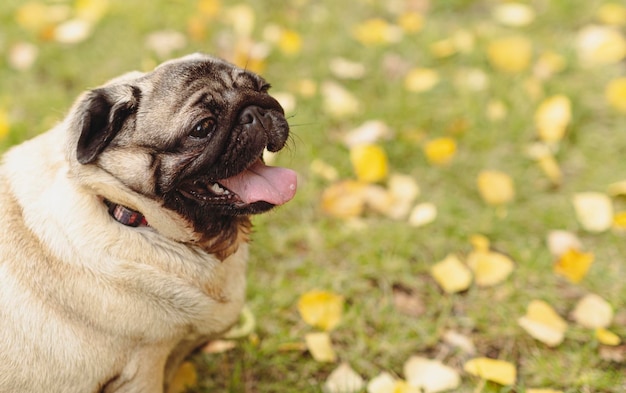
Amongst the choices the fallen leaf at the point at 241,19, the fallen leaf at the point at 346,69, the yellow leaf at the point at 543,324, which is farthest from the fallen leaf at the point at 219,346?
the fallen leaf at the point at 241,19

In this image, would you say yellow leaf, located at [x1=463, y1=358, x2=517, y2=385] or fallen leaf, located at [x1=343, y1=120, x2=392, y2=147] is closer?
yellow leaf, located at [x1=463, y1=358, x2=517, y2=385]

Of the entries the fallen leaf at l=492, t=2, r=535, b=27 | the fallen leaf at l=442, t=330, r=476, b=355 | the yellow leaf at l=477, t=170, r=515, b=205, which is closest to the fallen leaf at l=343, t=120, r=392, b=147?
the yellow leaf at l=477, t=170, r=515, b=205

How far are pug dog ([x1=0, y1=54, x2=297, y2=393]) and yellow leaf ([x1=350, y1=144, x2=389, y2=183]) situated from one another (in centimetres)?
144

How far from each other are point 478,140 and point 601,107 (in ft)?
2.91

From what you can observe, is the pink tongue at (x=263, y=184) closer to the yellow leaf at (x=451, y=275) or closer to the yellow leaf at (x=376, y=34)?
the yellow leaf at (x=451, y=275)

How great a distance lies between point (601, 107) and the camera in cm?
429

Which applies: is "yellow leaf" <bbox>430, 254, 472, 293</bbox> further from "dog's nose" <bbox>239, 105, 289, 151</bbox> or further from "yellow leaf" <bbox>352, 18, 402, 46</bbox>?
"yellow leaf" <bbox>352, 18, 402, 46</bbox>

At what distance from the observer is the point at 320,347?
3037 mm

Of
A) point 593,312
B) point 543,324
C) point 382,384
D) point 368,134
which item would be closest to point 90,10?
point 368,134

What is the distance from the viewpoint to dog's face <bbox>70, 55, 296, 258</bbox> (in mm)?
2232

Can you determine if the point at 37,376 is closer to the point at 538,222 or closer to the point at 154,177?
the point at 154,177

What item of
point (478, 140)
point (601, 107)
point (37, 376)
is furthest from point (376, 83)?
point (37, 376)

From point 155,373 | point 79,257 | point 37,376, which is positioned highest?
point 79,257

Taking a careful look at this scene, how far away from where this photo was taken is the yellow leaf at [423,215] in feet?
11.9
